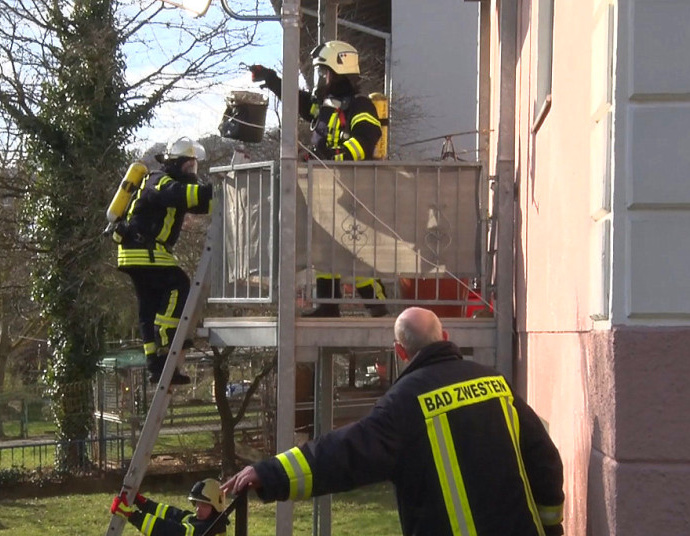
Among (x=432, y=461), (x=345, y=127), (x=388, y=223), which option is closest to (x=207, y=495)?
(x=388, y=223)

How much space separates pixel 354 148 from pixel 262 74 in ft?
2.97

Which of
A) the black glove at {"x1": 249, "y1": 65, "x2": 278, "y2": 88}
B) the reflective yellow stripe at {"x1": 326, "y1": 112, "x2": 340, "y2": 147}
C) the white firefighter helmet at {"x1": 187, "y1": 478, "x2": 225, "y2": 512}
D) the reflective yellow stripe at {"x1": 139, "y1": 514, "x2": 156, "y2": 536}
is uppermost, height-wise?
the black glove at {"x1": 249, "y1": 65, "x2": 278, "y2": 88}

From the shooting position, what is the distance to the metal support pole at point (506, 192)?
648 cm

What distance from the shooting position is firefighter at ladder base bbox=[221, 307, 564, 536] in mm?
3785

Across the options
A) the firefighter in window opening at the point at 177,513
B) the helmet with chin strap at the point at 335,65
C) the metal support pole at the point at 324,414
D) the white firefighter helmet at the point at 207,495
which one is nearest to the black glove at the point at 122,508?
the firefighter in window opening at the point at 177,513

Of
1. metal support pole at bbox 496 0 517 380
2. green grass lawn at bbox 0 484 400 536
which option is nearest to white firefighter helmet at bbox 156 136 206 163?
metal support pole at bbox 496 0 517 380

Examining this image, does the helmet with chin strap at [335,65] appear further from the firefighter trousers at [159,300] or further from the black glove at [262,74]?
the firefighter trousers at [159,300]

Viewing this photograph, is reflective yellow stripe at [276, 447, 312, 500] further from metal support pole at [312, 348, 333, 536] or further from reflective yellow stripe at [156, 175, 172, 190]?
metal support pole at [312, 348, 333, 536]

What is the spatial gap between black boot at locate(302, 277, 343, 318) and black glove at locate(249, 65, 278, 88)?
1492 millimetres

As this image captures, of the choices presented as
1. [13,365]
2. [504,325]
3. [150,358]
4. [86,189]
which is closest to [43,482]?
[86,189]

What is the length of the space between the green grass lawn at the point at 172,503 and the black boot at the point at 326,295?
8271mm

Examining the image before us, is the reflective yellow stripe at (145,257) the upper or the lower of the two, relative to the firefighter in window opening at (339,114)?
lower

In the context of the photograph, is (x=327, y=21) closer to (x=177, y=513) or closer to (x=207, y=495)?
(x=207, y=495)

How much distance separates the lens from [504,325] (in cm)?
649
